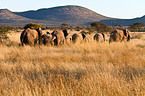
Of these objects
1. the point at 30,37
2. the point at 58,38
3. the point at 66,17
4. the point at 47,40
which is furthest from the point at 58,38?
the point at 66,17

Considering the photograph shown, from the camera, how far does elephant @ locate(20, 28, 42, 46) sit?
9469 mm

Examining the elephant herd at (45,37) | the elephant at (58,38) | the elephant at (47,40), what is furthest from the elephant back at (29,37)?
the elephant at (58,38)

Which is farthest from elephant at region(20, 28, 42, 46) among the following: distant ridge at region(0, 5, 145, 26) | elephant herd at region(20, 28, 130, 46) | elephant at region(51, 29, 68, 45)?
distant ridge at region(0, 5, 145, 26)

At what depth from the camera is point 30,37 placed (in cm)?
955

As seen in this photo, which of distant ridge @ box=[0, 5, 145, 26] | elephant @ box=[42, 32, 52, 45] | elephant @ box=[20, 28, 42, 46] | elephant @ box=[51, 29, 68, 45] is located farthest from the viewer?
distant ridge @ box=[0, 5, 145, 26]

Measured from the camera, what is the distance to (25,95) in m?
2.70

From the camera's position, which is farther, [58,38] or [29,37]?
[58,38]

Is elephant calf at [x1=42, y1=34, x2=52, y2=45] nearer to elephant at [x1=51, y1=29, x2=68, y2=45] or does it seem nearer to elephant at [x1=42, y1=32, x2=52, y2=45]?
elephant at [x1=42, y1=32, x2=52, y2=45]

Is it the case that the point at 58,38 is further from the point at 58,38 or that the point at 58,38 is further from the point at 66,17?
the point at 66,17

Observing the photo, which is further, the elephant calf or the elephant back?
the elephant calf

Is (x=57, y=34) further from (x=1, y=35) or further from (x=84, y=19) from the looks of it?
(x=84, y=19)

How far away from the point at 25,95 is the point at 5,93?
1.22 ft

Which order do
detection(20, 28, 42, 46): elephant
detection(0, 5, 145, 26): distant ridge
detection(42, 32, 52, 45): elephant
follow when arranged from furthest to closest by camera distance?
detection(0, 5, 145, 26): distant ridge → detection(42, 32, 52, 45): elephant → detection(20, 28, 42, 46): elephant

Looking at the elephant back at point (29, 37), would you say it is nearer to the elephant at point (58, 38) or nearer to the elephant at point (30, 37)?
the elephant at point (30, 37)
